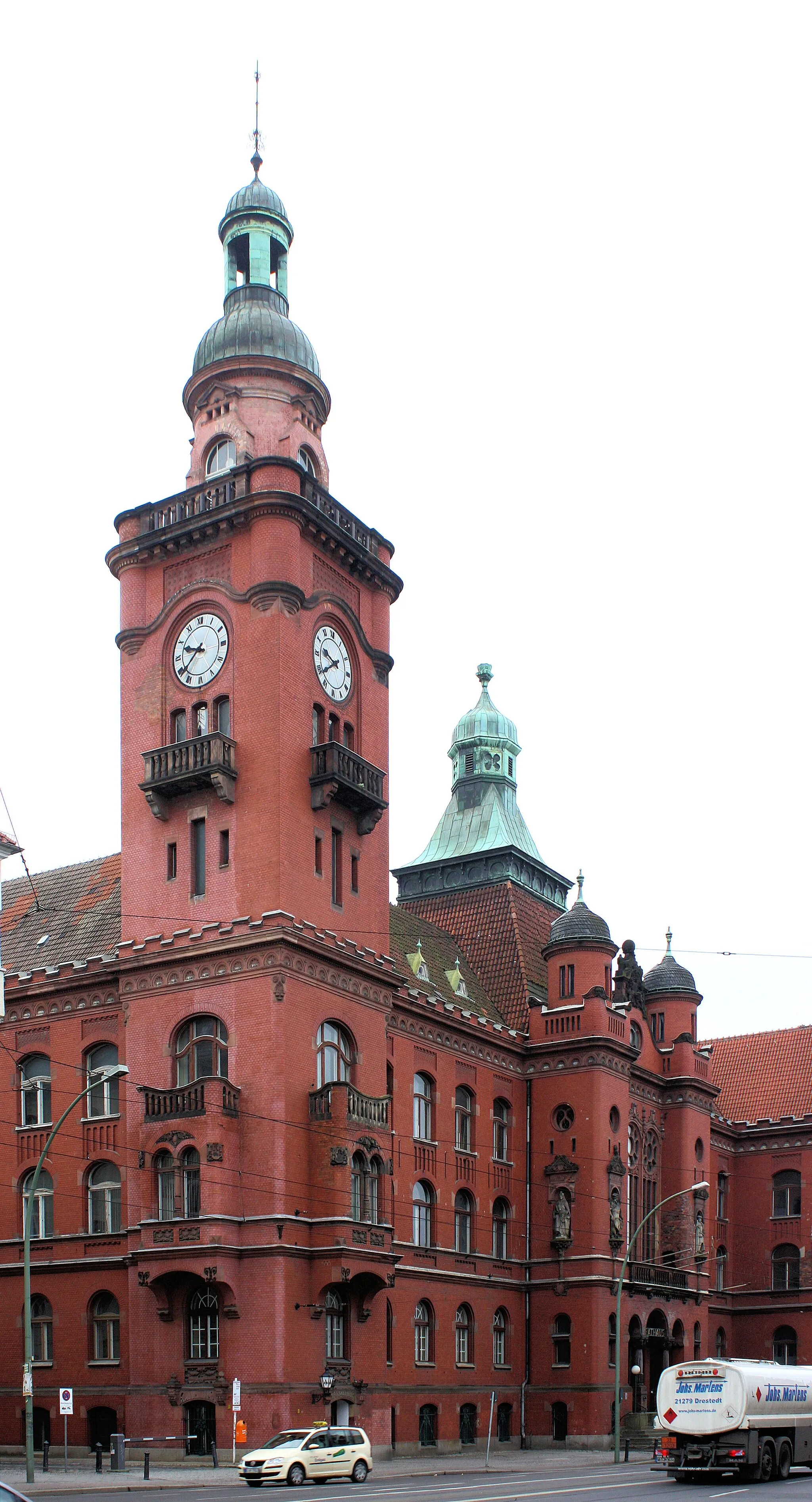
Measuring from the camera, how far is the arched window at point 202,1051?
49.2 m

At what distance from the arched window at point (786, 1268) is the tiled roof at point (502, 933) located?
20.9m

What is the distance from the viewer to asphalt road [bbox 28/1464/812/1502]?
106ft

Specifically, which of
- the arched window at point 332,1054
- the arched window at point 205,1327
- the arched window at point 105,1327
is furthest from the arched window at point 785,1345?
the arched window at point 205,1327

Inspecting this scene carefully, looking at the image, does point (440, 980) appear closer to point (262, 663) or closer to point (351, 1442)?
point (262, 663)

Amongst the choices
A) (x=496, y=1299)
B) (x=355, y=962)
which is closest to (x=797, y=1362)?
(x=496, y=1299)

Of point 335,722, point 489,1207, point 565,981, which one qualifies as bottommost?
point 489,1207

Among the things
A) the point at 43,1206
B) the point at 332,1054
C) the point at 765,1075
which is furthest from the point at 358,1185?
the point at 765,1075

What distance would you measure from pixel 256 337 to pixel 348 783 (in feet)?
57.9

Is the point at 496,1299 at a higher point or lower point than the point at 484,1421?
higher

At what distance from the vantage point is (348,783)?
5225cm

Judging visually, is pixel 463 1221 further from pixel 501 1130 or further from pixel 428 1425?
pixel 428 1425

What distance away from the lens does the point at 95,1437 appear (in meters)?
49.9

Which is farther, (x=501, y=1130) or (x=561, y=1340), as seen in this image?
(x=501, y=1130)

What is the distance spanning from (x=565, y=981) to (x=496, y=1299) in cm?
1285
